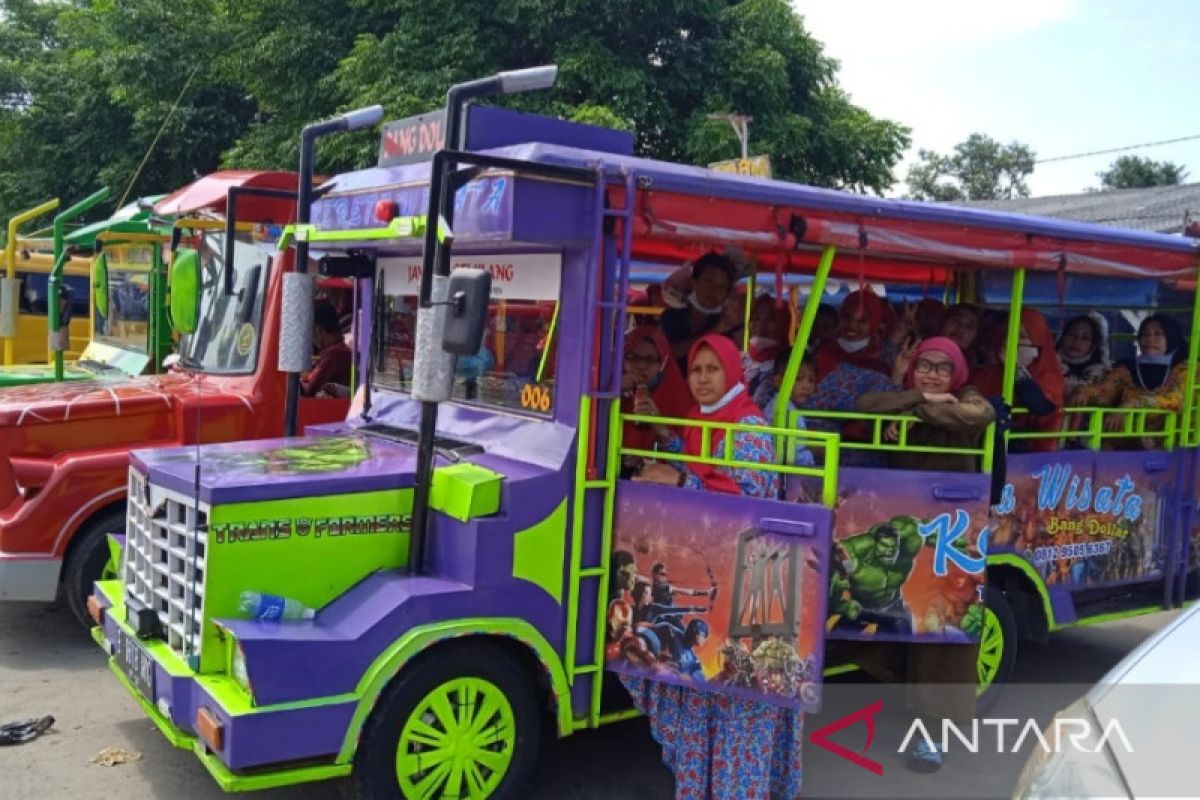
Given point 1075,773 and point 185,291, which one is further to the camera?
point 185,291

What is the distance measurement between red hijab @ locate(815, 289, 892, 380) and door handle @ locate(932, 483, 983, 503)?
41.7 inches

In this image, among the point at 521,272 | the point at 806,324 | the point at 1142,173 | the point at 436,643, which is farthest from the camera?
the point at 1142,173

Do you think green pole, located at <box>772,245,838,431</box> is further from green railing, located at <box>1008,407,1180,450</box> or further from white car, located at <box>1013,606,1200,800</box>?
white car, located at <box>1013,606,1200,800</box>

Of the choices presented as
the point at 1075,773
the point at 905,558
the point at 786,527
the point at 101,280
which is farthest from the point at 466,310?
the point at 101,280

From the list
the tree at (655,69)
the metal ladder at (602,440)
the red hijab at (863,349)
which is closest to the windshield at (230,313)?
the metal ladder at (602,440)

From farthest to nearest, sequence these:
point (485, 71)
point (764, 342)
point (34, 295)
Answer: point (34, 295)
point (485, 71)
point (764, 342)

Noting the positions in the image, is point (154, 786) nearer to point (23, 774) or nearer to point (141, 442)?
point (23, 774)

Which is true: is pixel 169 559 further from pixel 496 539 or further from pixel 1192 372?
pixel 1192 372

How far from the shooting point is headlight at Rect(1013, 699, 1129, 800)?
2049 mm

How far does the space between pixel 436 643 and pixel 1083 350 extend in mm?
4459

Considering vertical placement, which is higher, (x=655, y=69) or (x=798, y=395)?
(x=655, y=69)

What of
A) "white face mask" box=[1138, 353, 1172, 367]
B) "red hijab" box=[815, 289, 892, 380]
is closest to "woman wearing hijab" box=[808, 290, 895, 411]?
"red hijab" box=[815, 289, 892, 380]

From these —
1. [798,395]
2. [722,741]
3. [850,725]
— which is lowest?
[850,725]

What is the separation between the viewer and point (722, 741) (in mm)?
3895
